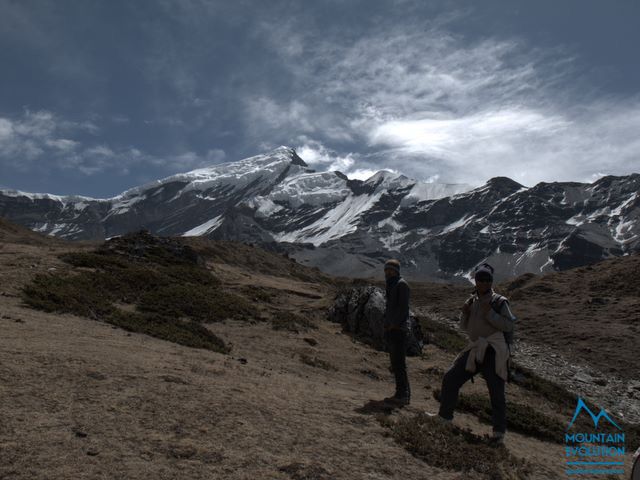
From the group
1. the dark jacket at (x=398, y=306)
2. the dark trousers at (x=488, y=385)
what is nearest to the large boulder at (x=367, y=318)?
the dark jacket at (x=398, y=306)

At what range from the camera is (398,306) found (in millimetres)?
9820

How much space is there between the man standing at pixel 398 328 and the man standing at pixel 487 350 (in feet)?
4.69

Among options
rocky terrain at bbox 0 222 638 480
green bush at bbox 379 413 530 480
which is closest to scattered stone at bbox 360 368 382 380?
rocky terrain at bbox 0 222 638 480

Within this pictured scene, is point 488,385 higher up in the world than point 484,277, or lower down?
lower down

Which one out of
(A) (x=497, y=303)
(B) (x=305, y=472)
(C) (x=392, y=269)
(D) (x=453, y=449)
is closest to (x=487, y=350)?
(A) (x=497, y=303)

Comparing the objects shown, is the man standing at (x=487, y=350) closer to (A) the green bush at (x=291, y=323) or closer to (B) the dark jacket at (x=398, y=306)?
(B) the dark jacket at (x=398, y=306)

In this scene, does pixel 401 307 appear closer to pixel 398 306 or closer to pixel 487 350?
pixel 398 306

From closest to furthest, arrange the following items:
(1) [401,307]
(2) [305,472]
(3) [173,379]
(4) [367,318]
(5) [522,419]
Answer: (2) [305,472]
(3) [173,379]
(1) [401,307]
(5) [522,419]
(4) [367,318]

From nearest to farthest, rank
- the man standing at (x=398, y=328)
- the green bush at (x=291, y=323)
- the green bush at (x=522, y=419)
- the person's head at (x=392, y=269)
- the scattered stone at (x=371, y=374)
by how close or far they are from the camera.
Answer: the man standing at (x=398, y=328) → the person's head at (x=392, y=269) → the green bush at (x=522, y=419) → the scattered stone at (x=371, y=374) → the green bush at (x=291, y=323)

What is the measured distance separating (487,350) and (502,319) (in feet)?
1.94

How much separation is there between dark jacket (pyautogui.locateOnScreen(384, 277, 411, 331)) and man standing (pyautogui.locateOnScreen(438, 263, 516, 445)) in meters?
1.60

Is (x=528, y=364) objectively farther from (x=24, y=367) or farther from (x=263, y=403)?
(x=24, y=367)

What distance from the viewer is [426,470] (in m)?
6.57

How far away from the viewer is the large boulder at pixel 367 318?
20.5m
